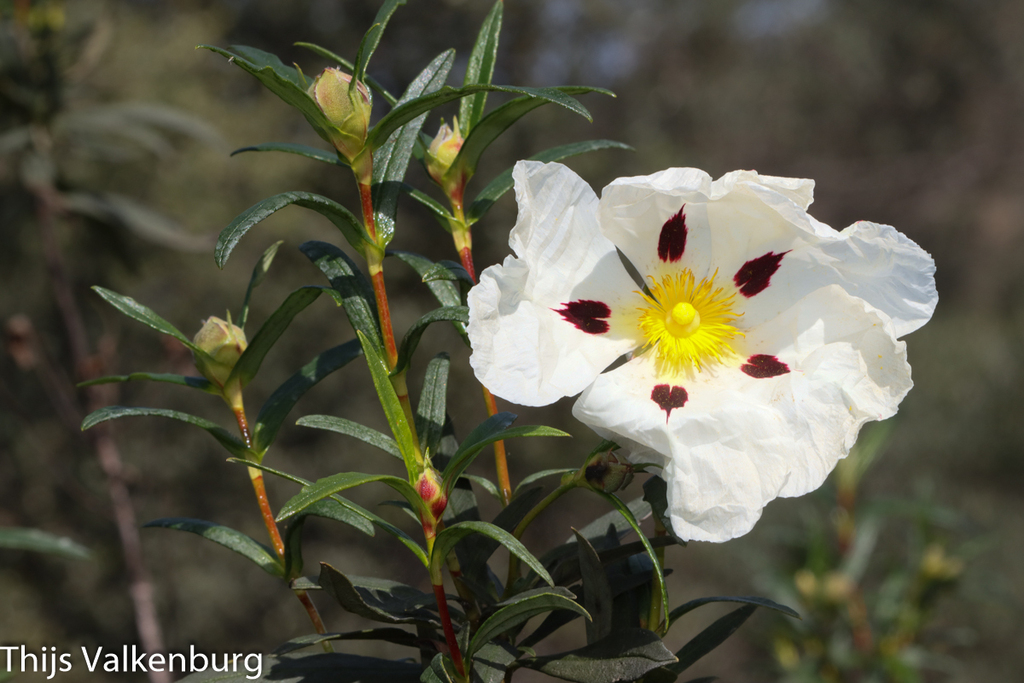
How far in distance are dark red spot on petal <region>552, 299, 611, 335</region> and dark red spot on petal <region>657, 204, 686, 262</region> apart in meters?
0.09

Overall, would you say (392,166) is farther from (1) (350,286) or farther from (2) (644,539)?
(2) (644,539)

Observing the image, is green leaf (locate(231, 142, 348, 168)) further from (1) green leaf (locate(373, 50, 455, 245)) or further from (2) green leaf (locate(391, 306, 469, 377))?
(2) green leaf (locate(391, 306, 469, 377))

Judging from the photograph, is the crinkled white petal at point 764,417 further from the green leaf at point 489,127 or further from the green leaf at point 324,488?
the green leaf at point 489,127

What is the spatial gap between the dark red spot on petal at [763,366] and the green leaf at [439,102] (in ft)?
0.98

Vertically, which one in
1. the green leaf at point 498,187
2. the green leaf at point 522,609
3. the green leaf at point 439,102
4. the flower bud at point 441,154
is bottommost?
the green leaf at point 522,609

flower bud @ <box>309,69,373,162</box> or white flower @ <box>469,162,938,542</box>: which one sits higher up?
flower bud @ <box>309,69,373,162</box>

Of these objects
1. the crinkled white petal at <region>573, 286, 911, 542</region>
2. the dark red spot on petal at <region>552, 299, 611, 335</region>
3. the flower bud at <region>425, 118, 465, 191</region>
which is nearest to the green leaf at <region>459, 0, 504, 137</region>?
the flower bud at <region>425, 118, 465, 191</region>

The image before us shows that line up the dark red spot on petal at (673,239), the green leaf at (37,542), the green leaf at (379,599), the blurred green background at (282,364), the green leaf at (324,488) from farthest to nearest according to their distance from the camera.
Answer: the blurred green background at (282,364)
the green leaf at (37,542)
the dark red spot on petal at (673,239)
the green leaf at (379,599)
the green leaf at (324,488)

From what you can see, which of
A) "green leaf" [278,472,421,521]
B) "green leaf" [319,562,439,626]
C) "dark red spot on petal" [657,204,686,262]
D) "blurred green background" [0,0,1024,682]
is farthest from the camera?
"blurred green background" [0,0,1024,682]

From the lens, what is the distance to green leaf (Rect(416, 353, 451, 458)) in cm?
76

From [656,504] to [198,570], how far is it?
247 inches

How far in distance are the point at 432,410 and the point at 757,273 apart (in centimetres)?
36

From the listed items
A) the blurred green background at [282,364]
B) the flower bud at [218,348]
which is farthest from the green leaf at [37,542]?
the blurred green background at [282,364]

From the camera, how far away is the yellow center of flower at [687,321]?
0.77m
